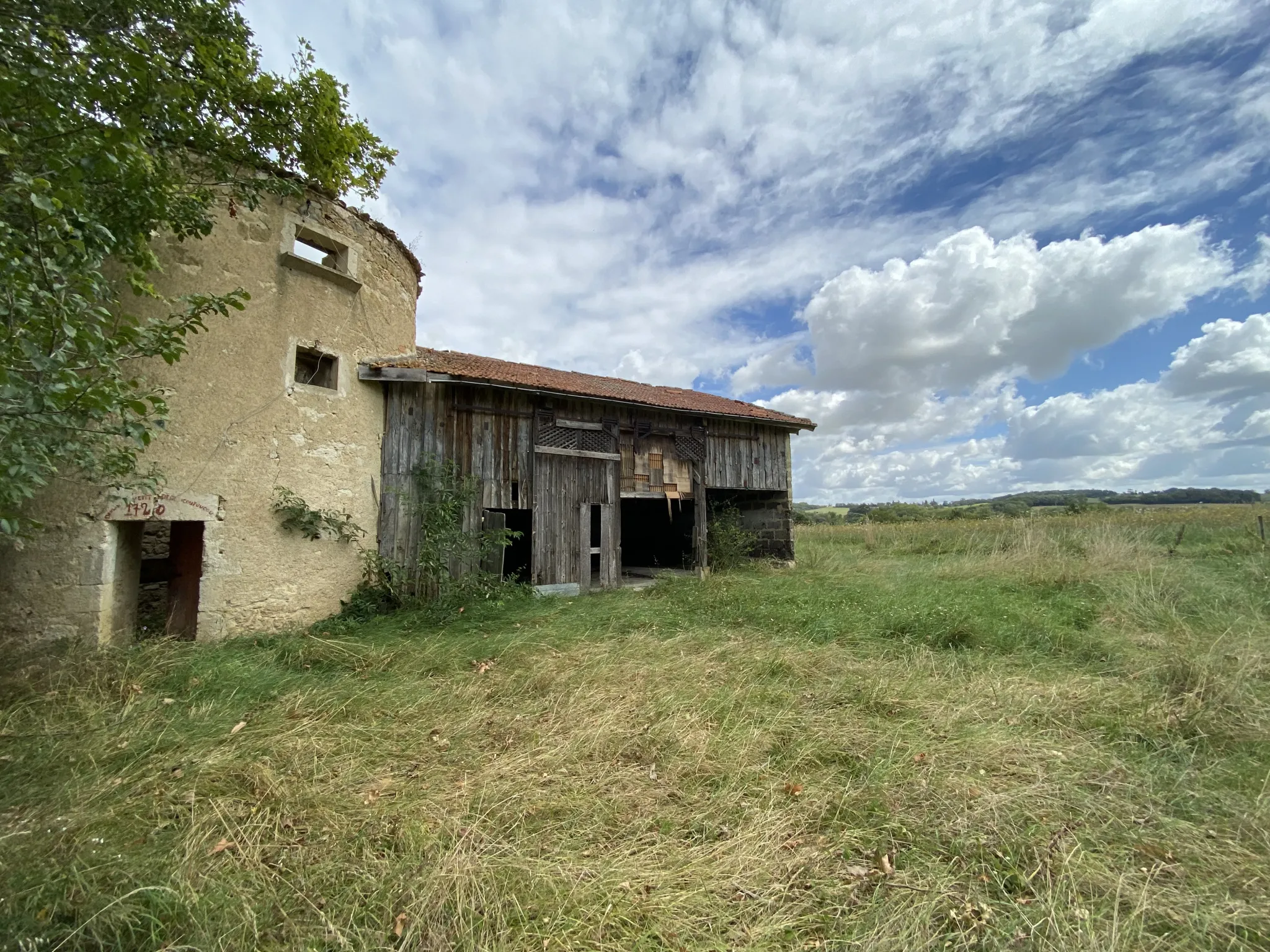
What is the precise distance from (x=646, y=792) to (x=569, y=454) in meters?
7.05

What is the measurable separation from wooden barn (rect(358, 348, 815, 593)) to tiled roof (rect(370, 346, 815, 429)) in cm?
5

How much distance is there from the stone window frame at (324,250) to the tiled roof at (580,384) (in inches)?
47.3

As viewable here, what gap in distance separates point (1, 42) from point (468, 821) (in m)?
5.30

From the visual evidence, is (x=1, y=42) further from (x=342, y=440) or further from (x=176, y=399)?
(x=342, y=440)

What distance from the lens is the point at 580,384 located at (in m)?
10.8

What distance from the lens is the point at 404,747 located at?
12.6 feet

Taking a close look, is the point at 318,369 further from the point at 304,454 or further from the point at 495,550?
the point at 495,550

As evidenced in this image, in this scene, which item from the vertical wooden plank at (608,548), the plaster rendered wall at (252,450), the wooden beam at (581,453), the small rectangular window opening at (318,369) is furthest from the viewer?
the vertical wooden plank at (608,548)

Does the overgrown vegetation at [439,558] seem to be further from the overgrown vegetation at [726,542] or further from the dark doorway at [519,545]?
the overgrown vegetation at [726,542]

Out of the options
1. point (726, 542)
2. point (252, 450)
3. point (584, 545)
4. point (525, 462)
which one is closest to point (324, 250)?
point (252, 450)

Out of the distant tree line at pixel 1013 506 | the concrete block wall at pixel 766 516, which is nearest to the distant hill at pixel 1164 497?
the distant tree line at pixel 1013 506

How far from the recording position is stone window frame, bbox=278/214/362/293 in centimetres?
674

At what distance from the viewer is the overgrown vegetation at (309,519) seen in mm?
6621

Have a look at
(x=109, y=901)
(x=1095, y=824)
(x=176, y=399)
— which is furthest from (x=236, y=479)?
(x=1095, y=824)
